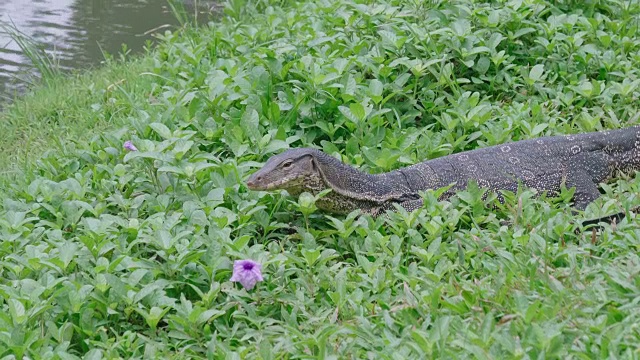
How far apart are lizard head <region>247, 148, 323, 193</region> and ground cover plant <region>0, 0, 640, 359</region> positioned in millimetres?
100

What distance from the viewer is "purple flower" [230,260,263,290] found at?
3.43 m

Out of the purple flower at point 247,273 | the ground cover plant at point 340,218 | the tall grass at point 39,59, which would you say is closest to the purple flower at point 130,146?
the ground cover plant at point 340,218

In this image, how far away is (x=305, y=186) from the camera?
4.17 m

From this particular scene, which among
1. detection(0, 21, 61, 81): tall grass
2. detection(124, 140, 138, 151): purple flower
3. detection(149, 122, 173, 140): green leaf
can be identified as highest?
detection(149, 122, 173, 140): green leaf

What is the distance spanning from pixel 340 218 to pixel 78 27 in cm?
522

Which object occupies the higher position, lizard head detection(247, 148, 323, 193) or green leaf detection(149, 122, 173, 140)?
lizard head detection(247, 148, 323, 193)

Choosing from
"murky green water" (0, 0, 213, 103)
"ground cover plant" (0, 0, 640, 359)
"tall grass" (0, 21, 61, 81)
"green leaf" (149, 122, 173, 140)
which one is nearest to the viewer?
"ground cover plant" (0, 0, 640, 359)

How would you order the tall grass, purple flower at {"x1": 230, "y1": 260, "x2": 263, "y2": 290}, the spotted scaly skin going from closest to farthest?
purple flower at {"x1": 230, "y1": 260, "x2": 263, "y2": 290}
the spotted scaly skin
the tall grass

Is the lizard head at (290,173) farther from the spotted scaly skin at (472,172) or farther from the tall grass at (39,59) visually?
the tall grass at (39,59)

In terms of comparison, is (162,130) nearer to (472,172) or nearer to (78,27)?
(472,172)

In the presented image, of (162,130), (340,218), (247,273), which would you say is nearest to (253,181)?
(340,218)

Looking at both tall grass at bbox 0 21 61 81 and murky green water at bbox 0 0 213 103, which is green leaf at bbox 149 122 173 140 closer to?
tall grass at bbox 0 21 61 81

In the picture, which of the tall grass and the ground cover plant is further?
the tall grass

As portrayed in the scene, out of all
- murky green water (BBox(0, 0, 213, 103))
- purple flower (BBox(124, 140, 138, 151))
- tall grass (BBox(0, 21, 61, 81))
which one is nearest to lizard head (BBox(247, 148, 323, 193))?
purple flower (BBox(124, 140, 138, 151))
